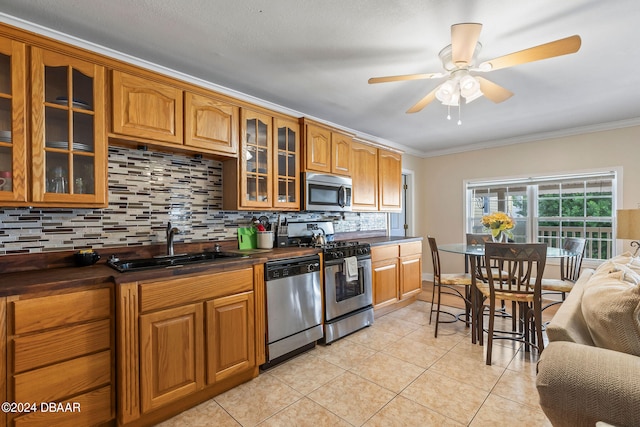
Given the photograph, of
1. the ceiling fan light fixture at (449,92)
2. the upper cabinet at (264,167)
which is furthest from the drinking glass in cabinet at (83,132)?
the ceiling fan light fixture at (449,92)

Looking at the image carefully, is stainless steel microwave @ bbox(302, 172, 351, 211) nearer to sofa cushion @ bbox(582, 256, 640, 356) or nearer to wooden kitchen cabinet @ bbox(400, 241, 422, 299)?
wooden kitchen cabinet @ bbox(400, 241, 422, 299)

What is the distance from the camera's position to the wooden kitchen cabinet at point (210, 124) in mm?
2309

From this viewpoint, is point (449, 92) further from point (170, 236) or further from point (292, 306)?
point (170, 236)

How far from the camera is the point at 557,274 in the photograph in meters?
4.18

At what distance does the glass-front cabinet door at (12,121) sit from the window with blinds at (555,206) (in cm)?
532

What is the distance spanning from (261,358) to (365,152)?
8.83 feet

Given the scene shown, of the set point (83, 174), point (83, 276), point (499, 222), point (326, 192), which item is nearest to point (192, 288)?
point (83, 276)

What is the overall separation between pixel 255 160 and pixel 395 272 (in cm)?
217

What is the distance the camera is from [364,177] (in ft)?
12.7

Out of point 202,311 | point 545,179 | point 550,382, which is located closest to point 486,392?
point 550,382

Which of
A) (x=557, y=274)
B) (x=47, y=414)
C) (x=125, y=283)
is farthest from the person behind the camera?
(x=557, y=274)

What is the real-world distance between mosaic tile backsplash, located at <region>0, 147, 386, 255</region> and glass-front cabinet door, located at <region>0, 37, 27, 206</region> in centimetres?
31

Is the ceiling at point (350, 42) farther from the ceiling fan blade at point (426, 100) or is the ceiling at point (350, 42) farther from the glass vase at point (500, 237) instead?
the glass vase at point (500, 237)

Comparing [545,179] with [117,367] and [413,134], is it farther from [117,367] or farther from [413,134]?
[117,367]
